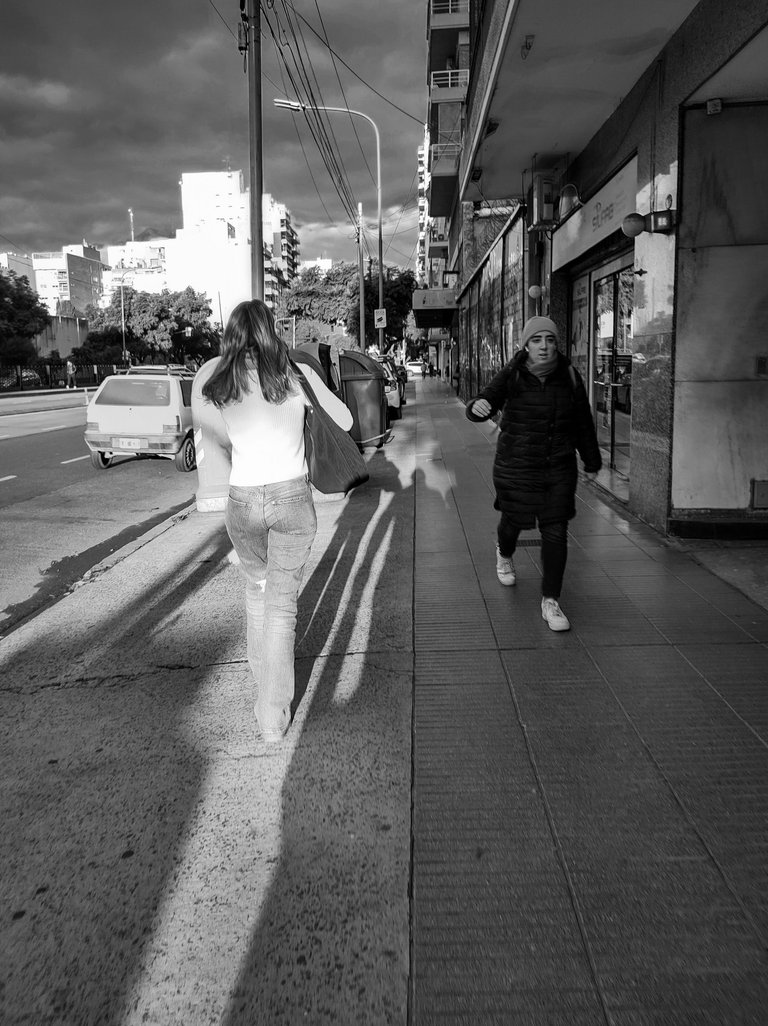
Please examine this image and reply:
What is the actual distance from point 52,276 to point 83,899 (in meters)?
139

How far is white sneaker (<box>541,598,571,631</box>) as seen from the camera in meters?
4.69

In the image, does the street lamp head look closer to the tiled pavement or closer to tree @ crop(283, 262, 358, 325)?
the tiled pavement

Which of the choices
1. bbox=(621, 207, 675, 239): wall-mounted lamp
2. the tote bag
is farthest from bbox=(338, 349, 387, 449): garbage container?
the tote bag

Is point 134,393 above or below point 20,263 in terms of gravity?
below

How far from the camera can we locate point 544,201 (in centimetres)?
1138

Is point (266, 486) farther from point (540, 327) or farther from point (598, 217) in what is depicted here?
point (598, 217)

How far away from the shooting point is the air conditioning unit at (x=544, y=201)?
11.3 metres

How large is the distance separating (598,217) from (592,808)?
305 inches

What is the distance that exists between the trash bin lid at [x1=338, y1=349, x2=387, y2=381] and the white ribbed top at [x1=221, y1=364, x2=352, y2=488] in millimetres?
9045

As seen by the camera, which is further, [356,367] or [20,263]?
[20,263]

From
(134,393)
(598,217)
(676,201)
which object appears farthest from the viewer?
(134,393)

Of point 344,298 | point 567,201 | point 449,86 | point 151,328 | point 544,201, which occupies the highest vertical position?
point 449,86

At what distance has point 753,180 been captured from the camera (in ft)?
20.9

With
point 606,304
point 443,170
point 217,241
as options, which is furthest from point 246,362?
point 217,241
